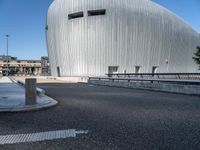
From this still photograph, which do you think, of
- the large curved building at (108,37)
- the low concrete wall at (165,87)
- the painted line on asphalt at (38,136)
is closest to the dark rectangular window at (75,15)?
the large curved building at (108,37)

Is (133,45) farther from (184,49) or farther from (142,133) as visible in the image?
(142,133)

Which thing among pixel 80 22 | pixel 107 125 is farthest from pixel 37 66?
pixel 107 125

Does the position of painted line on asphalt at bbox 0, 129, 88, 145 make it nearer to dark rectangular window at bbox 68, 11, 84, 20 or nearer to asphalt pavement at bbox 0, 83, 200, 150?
asphalt pavement at bbox 0, 83, 200, 150

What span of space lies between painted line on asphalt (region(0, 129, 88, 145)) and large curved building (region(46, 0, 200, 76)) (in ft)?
152

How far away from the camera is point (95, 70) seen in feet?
168

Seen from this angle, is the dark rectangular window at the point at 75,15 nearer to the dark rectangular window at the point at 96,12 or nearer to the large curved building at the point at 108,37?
the large curved building at the point at 108,37

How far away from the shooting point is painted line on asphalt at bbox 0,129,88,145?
4273mm

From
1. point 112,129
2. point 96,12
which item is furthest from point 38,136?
point 96,12

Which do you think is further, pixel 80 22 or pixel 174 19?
pixel 174 19

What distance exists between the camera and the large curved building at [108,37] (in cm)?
5130

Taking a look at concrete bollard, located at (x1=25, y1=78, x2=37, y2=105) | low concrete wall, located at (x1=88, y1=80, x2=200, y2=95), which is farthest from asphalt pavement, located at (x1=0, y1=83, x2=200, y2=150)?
low concrete wall, located at (x1=88, y1=80, x2=200, y2=95)

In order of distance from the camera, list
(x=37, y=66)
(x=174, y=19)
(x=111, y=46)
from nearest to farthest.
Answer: (x=111, y=46)
(x=174, y=19)
(x=37, y=66)

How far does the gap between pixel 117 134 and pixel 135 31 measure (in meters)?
50.1

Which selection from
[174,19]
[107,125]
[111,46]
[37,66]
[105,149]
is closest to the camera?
[105,149]
